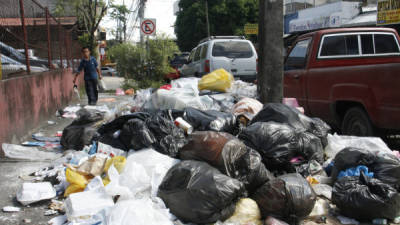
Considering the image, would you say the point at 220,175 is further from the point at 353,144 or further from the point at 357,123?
the point at 357,123

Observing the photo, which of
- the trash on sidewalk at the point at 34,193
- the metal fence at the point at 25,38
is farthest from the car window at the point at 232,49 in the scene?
the trash on sidewalk at the point at 34,193

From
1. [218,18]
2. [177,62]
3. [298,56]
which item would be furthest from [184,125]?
[218,18]

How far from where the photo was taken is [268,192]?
3355 millimetres

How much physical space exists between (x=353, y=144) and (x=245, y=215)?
6.32 ft

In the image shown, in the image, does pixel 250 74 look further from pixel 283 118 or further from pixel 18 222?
pixel 18 222

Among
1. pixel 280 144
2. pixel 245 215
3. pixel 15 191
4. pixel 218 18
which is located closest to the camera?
pixel 245 215

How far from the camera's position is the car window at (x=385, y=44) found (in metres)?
6.01

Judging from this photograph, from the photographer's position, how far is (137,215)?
2.97m

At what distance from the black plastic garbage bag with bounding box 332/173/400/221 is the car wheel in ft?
4.95

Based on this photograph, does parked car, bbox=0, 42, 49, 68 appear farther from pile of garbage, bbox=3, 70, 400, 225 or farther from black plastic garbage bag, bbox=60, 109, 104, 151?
pile of garbage, bbox=3, 70, 400, 225

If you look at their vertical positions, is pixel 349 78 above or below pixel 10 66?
below

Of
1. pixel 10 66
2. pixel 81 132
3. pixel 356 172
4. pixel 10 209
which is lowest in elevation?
pixel 10 209

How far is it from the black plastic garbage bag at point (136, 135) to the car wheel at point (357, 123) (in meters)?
2.55

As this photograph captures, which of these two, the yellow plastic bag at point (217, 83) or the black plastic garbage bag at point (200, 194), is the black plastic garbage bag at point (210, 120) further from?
the yellow plastic bag at point (217, 83)
